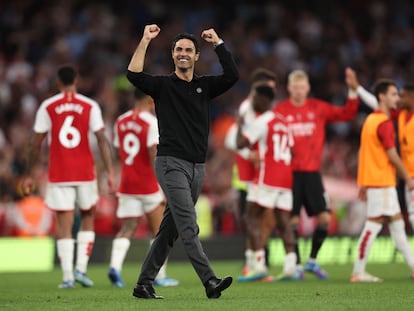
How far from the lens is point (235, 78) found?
437 inches

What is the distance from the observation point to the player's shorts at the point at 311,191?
15438 mm

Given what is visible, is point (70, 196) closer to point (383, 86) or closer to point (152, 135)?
point (152, 135)

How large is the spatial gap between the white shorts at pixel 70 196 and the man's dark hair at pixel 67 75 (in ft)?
3.83

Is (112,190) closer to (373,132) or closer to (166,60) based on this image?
(373,132)

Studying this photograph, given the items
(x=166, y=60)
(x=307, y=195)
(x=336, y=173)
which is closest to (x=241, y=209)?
(x=307, y=195)

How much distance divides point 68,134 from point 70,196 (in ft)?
2.30

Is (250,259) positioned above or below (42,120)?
below

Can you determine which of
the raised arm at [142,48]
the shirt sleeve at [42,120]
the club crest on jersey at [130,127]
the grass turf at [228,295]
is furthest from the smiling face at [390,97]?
the raised arm at [142,48]

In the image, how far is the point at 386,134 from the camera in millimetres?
13797

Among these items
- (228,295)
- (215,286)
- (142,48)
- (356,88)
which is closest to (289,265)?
(356,88)

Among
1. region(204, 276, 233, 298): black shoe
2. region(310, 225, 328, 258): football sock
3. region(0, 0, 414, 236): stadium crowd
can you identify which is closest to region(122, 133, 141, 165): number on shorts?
region(310, 225, 328, 258): football sock

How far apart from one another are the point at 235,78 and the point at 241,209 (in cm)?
595

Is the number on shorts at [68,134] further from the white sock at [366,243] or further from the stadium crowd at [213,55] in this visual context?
the stadium crowd at [213,55]

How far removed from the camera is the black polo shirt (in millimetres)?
11023
